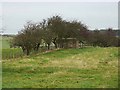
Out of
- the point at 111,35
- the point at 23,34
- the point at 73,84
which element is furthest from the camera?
the point at 111,35

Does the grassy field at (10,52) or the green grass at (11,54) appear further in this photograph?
the grassy field at (10,52)

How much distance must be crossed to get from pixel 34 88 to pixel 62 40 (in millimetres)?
40200

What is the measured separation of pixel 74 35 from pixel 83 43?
32.4 ft

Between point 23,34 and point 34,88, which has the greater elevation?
point 23,34

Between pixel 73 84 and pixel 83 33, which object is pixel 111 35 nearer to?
pixel 83 33

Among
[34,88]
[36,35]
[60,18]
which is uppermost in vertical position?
[60,18]

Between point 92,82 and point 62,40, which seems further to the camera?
point 62,40

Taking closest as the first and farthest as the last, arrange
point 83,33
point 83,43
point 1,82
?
point 1,82, point 83,33, point 83,43

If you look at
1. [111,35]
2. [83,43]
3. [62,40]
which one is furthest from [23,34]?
[111,35]

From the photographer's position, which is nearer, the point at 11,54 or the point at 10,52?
the point at 11,54

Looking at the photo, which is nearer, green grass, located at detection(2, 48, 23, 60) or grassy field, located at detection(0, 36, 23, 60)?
green grass, located at detection(2, 48, 23, 60)

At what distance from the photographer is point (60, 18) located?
51.8m

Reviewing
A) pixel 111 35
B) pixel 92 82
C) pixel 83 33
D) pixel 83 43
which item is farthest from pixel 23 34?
pixel 111 35

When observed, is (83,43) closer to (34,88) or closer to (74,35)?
(74,35)
